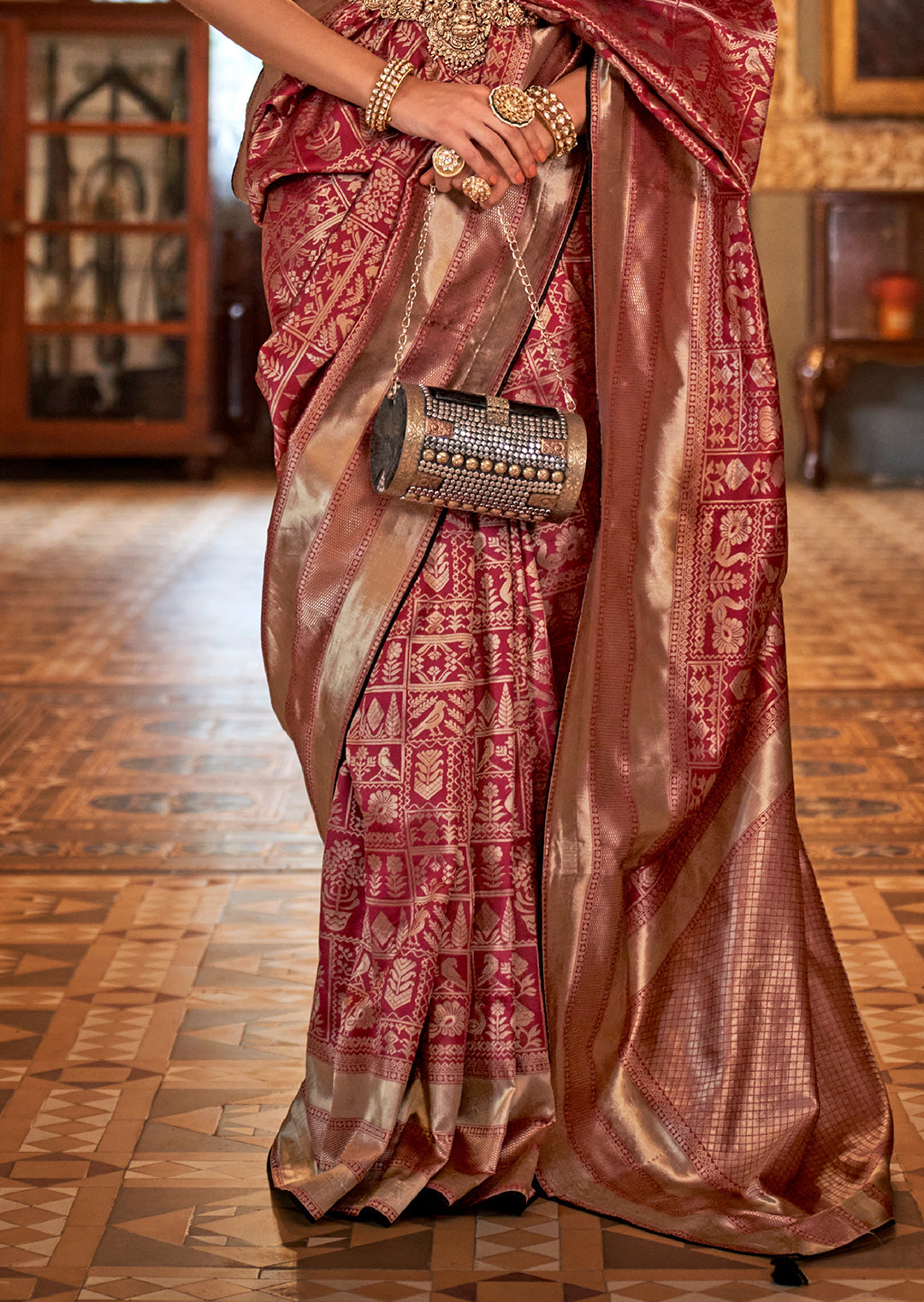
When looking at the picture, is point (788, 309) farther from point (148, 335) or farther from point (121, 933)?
point (121, 933)

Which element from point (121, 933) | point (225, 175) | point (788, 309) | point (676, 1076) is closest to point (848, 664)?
point (121, 933)

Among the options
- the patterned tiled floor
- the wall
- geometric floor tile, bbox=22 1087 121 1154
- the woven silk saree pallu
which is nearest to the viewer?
the patterned tiled floor

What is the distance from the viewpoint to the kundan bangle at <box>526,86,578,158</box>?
1610 mm

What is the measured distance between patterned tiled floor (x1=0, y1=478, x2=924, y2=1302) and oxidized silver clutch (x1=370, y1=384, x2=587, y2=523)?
0.69m

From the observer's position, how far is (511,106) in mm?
1586

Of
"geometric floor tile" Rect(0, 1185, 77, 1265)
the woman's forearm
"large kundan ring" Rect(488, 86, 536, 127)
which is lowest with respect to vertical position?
"geometric floor tile" Rect(0, 1185, 77, 1265)

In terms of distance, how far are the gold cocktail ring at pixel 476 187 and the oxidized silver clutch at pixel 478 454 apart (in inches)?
7.4

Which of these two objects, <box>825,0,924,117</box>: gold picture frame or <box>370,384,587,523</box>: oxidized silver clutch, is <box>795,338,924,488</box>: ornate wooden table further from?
<box>370,384,587,523</box>: oxidized silver clutch

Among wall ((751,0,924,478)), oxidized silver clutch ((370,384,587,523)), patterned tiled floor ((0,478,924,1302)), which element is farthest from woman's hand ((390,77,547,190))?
wall ((751,0,924,478))

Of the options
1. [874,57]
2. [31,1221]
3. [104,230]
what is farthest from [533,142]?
[874,57]

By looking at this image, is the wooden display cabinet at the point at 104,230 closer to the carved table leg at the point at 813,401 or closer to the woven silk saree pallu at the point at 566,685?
the carved table leg at the point at 813,401

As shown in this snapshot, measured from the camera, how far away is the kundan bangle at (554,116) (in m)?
1.61

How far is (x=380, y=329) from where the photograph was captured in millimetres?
1642

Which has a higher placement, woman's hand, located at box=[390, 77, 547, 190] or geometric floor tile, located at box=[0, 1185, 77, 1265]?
woman's hand, located at box=[390, 77, 547, 190]
